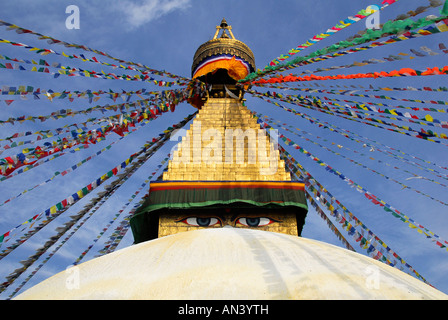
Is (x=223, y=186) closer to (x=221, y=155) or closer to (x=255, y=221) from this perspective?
(x=255, y=221)

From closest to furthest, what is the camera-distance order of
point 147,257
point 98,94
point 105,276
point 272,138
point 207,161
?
point 105,276, point 147,257, point 98,94, point 207,161, point 272,138

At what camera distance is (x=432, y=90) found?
3811 mm

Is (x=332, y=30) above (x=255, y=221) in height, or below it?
above

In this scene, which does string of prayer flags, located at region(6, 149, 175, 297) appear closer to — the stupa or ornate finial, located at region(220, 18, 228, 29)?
the stupa

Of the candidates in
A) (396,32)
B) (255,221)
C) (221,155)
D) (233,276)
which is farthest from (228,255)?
(221,155)

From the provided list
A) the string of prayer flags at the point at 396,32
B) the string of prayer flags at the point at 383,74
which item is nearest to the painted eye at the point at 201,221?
the string of prayer flags at the point at 383,74

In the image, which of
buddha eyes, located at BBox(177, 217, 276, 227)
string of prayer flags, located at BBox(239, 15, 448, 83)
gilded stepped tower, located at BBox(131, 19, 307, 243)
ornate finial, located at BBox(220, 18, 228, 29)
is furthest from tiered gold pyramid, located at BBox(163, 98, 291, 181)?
ornate finial, located at BBox(220, 18, 228, 29)

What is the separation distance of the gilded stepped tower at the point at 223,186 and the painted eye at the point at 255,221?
2cm

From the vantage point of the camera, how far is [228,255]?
2.85 m

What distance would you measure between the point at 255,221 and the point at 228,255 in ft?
11.9

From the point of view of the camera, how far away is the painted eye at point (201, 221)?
634cm
